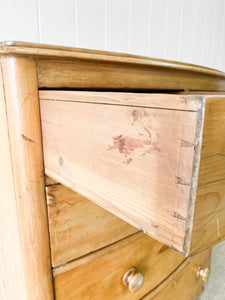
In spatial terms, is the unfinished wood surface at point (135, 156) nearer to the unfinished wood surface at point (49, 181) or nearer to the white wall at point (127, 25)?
the unfinished wood surface at point (49, 181)

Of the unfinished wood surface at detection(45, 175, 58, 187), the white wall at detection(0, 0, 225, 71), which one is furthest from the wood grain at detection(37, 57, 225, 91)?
the white wall at detection(0, 0, 225, 71)

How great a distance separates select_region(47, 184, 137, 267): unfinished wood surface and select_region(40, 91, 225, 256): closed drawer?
11 centimetres

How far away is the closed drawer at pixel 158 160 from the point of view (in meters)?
0.22

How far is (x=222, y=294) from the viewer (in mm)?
990

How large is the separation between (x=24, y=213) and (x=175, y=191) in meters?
0.30

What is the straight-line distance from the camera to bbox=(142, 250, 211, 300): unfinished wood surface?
2.23 ft

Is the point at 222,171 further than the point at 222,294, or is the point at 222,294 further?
the point at 222,294

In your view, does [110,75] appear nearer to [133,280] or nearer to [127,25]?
[133,280]

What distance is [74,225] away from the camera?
0.46 metres

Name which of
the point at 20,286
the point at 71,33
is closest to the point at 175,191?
the point at 20,286

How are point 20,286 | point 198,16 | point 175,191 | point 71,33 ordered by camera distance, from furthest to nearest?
1. point 198,16
2. point 71,33
3. point 20,286
4. point 175,191

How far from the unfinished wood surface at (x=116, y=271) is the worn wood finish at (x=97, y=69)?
345 mm

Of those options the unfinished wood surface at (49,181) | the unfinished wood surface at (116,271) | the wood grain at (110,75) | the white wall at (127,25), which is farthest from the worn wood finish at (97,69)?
the white wall at (127,25)

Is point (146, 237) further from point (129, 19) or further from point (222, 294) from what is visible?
point (129, 19)
